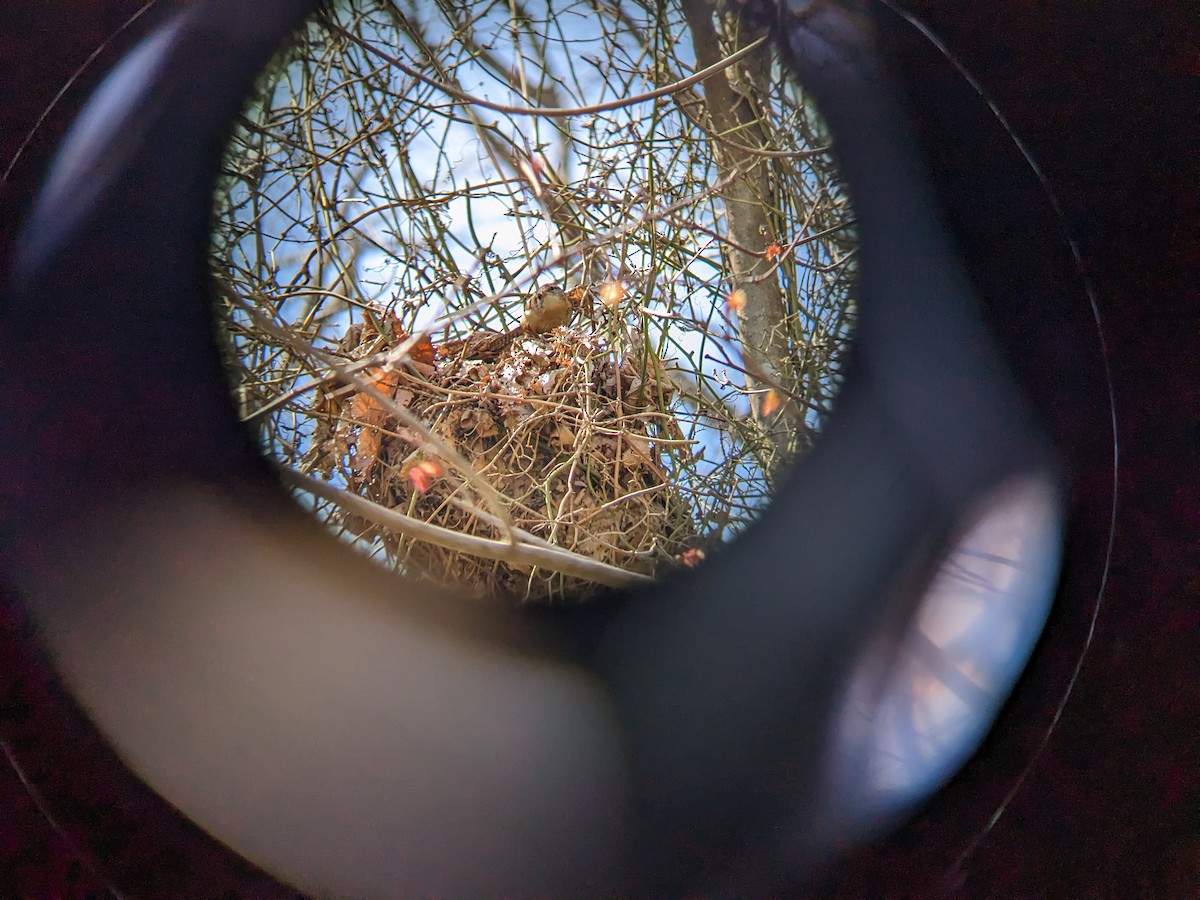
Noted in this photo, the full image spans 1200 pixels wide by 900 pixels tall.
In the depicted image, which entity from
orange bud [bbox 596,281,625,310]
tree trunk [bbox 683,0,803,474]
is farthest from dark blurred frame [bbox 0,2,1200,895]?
orange bud [bbox 596,281,625,310]

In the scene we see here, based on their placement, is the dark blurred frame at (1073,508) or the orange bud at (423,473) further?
the orange bud at (423,473)

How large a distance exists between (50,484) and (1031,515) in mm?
336

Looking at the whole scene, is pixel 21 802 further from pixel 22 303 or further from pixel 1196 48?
pixel 1196 48

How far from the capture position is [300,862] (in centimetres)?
28

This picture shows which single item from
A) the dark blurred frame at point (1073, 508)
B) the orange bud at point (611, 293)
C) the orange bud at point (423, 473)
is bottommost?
the dark blurred frame at point (1073, 508)

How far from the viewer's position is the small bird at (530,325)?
17.5 inches

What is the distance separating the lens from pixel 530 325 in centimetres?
45

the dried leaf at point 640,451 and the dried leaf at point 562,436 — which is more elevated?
the dried leaf at point 562,436

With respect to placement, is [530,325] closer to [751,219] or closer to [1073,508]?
[751,219]

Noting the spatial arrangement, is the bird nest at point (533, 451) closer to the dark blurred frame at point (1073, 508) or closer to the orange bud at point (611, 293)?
the orange bud at point (611, 293)

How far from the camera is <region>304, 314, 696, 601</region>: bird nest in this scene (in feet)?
1.36

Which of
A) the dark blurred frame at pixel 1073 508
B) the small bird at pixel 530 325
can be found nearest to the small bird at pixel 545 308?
the small bird at pixel 530 325

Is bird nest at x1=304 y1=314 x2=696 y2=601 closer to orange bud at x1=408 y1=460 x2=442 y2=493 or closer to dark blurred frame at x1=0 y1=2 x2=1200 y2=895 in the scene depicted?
orange bud at x1=408 y1=460 x2=442 y2=493

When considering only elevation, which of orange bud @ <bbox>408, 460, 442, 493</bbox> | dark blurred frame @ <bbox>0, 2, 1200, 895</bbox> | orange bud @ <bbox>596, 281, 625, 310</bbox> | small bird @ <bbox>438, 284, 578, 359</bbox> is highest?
small bird @ <bbox>438, 284, 578, 359</bbox>
